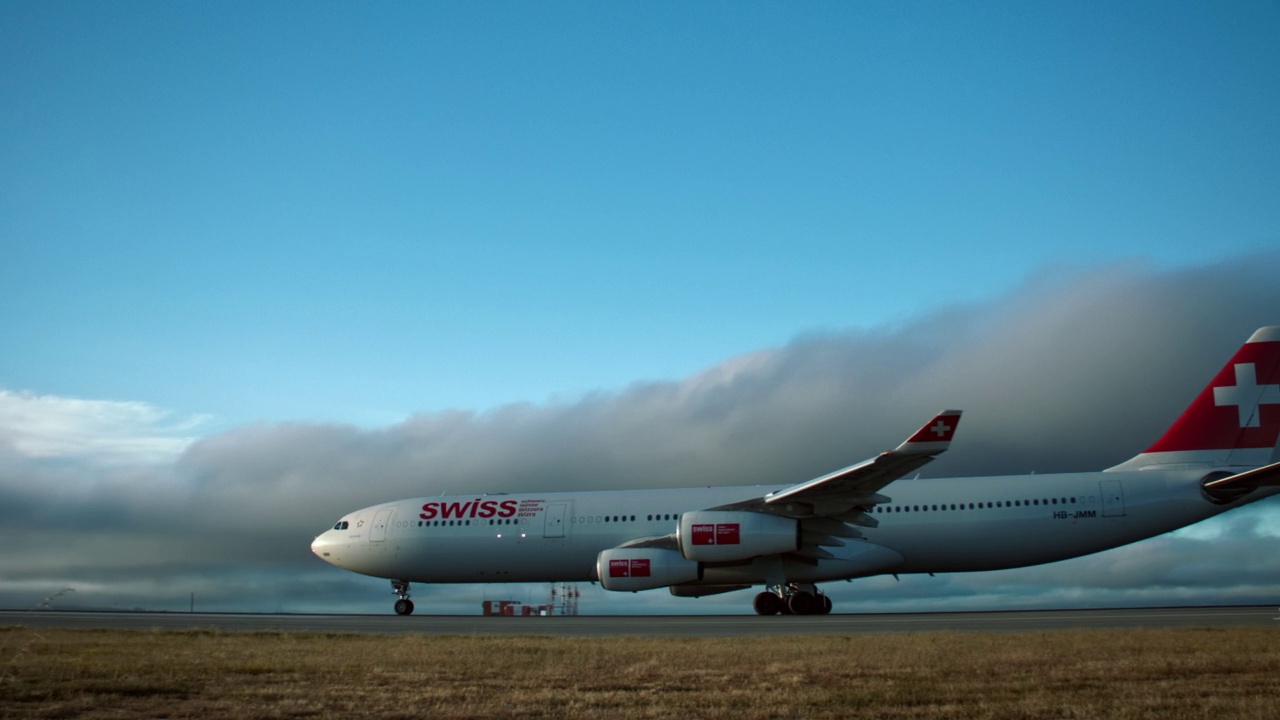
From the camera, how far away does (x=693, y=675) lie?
882cm

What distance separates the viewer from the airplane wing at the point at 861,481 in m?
17.0

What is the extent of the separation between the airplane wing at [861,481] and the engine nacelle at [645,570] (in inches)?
64.1

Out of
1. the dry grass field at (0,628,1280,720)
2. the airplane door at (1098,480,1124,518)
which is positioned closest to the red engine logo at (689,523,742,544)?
the dry grass field at (0,628,1280,720)

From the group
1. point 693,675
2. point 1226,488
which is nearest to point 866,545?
point 1226,488

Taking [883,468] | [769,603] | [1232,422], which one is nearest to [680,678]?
[883,468]

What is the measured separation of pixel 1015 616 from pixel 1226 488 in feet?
19.9

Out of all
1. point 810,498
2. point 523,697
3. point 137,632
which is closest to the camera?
point 523,697

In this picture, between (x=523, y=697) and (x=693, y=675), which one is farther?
(x=693, y=675)

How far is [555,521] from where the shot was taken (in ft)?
81.4

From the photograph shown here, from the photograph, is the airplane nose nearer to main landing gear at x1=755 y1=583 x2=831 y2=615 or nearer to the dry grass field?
main landing gear at x1=755 y1=583 x2=831 y2=615

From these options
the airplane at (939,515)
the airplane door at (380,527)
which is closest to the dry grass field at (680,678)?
the airplane at (939,515)

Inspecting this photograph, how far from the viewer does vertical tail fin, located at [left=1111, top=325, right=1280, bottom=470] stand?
22031mm

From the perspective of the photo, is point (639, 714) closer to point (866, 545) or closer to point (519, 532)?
point (866, 545)

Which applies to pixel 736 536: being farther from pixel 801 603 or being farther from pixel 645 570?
pixel 801 603
